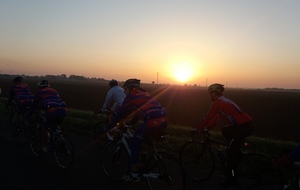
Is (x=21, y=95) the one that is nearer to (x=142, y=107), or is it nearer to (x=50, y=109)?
(x=50, y=109)

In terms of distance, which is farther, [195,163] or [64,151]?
[64,151]

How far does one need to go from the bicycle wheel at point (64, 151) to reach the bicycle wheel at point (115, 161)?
994mm

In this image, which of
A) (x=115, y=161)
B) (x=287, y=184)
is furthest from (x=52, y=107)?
(x=287, y=184)

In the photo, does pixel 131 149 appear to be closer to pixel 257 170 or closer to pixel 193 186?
pixel 193 186

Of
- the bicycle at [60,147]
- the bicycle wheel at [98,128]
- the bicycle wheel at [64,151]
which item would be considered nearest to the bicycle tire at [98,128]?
the bicycle wheel at [98,128]

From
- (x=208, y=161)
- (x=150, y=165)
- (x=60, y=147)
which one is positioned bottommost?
(x=208, y=161)

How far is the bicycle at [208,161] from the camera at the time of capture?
21.2 ft

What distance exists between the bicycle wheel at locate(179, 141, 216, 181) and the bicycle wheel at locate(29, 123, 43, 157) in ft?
13.2

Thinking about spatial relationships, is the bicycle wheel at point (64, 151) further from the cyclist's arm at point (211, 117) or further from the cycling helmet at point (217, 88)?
the cycling helmet at point (217, 88)

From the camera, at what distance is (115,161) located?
6.88 m

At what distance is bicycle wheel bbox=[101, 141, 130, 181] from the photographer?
6623 mm

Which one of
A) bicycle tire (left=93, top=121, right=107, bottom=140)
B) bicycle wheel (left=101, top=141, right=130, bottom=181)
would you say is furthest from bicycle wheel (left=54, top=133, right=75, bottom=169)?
bicycle tire (left=93, top=121, right=107, bottom=140)

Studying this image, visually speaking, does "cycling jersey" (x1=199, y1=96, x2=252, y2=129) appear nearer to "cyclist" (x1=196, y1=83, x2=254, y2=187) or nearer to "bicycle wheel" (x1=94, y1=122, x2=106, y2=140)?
"cyclist" (x1=196, y1=83, x2=254, y2=187)

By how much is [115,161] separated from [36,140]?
3395 mm
